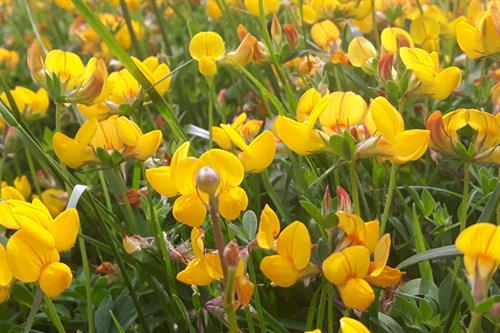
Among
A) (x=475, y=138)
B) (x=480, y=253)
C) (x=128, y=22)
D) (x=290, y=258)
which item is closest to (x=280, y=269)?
(x=290, y=258)

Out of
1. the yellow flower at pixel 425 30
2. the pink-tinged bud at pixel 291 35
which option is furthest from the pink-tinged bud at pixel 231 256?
the yellow flower at pixel 425 30

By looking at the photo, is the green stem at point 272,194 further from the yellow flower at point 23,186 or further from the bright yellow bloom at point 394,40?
the yellow flower at point 23,186

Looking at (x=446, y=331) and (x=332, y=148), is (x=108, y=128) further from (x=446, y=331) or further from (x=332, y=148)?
(x=446, y=331)

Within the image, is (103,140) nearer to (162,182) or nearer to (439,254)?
(162,182)

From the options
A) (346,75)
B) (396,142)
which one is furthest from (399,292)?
(346,75)

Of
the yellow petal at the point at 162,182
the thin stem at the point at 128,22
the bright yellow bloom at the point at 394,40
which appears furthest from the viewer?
the thin stem at the point at 128,22

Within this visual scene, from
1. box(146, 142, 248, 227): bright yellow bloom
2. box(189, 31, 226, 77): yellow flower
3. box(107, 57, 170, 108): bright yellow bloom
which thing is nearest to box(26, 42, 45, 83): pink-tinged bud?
box(107, 57, 170, 108): bright yellow bloom
